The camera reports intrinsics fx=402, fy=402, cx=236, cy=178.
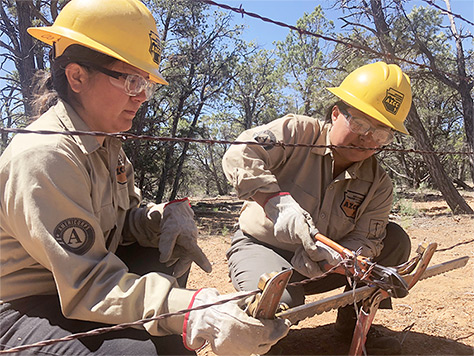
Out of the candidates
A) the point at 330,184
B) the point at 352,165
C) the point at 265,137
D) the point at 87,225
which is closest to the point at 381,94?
the point at 352,165

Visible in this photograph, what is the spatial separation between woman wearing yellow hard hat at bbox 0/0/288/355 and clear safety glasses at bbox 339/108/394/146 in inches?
51.5

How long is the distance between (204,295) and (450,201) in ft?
31.2

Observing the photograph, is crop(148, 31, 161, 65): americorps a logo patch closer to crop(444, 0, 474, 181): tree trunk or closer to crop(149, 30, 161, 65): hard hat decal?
crop(149, 30, 161, 65): hard hat decal

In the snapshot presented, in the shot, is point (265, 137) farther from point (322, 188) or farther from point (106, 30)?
point (106, 30)

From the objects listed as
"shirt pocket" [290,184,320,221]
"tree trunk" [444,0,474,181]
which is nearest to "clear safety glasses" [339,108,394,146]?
"shirt pocket" [290,184,320,221]

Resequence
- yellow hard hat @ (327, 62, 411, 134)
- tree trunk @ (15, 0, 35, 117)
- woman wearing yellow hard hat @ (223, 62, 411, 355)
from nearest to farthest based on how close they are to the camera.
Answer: woman wearing yellow hard hat @ (223, 62, 411, 355) → yellow hard hat @ (327, 62, 411, 134) → tree trunk @ (15, 0, 35, 117)

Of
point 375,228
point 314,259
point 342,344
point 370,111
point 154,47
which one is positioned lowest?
point 342,344

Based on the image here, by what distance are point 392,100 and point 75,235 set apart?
2117 mm

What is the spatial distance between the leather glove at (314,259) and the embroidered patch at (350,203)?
46cm

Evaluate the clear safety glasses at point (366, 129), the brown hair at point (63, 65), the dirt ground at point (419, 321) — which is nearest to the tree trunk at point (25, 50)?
the dirt ground at point (419, 321)

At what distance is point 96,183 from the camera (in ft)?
5.33

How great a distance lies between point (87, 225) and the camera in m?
1.39

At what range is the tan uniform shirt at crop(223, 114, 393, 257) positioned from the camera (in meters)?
2.65

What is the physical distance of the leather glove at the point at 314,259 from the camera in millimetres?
2178
